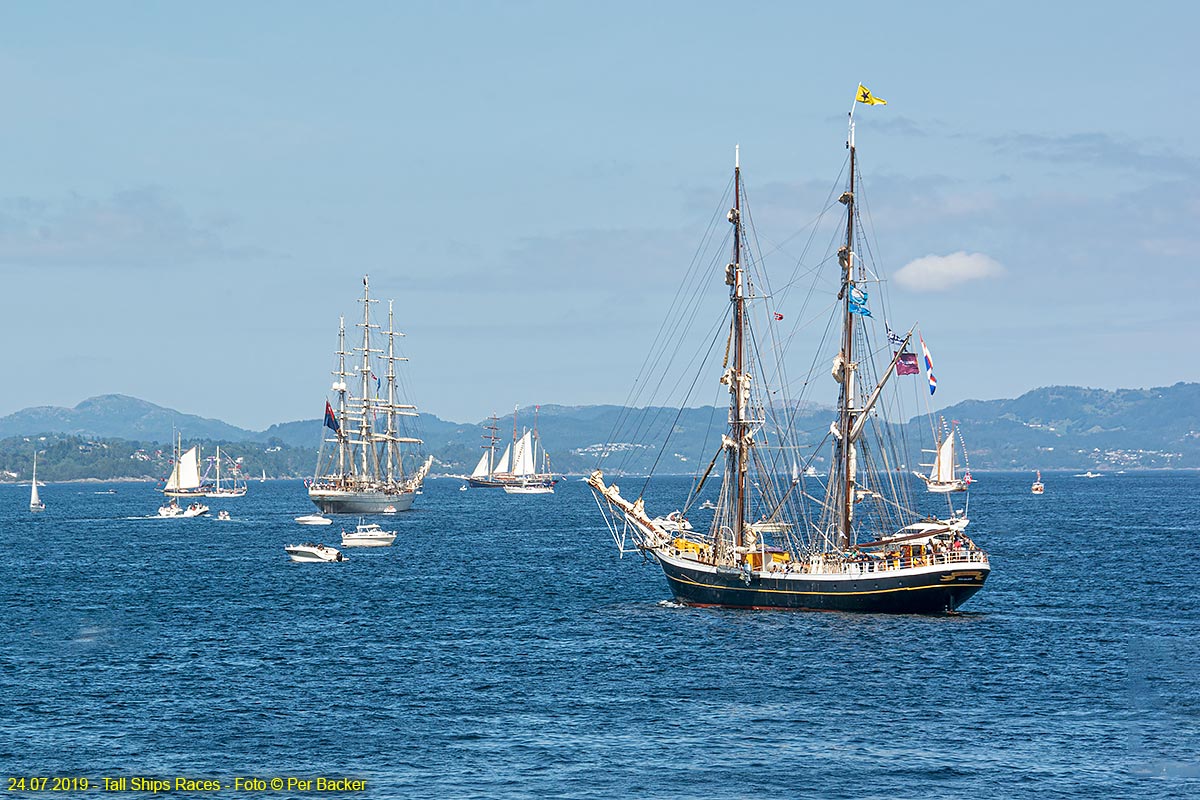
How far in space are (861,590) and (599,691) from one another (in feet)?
84.6

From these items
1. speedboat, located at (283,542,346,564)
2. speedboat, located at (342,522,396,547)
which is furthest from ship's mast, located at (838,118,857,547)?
speedboat, located at (342,522,396,547)

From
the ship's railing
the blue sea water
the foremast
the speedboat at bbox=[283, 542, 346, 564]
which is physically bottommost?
the blue sea water

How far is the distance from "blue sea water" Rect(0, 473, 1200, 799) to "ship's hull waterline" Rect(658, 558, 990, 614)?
71.9 inches

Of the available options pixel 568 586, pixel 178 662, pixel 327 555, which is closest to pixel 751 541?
pixel 568 586

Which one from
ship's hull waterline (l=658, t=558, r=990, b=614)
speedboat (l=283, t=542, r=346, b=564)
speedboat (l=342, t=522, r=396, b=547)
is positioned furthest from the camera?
speedboat (l=342, t=522, r=396, b=547)

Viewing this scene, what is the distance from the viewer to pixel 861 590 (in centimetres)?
8888

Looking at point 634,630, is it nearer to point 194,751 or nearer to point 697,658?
point 697,658

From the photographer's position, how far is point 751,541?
311 ft

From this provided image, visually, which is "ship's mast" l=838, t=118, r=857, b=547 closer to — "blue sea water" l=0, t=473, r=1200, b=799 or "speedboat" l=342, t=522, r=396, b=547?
"blue sea water" l=0, t=473, r=1200, b=799

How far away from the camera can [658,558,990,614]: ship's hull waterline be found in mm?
88500

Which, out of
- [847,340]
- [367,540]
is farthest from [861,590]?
[367,540]

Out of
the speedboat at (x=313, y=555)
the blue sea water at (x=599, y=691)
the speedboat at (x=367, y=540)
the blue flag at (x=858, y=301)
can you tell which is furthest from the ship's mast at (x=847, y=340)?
the speedboat at (x=367, y=540)

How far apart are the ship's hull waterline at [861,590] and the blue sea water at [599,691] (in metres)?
1.83

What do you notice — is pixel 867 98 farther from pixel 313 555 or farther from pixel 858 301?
pixel 313 555
